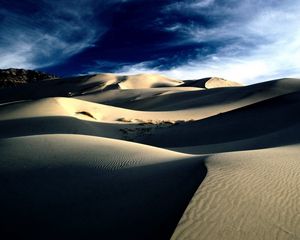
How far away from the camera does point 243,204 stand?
3125 mm

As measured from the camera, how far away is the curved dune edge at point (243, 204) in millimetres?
2668

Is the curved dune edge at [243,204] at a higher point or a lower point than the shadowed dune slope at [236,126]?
lower

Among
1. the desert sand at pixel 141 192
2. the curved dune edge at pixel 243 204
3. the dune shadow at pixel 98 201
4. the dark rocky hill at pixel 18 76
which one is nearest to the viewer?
the curved dune edge at pixel 243 204

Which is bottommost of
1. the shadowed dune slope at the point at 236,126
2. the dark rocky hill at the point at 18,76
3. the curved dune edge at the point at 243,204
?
the curved dune edge at the point at 243,204

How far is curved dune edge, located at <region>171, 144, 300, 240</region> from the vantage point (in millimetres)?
2668

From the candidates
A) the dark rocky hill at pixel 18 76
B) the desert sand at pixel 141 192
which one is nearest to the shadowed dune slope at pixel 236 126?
the desert sand at pixel 141 192

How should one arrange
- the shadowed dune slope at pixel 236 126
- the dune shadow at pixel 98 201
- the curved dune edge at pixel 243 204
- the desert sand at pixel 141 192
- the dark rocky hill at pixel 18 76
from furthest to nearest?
the dark rocky hill at pixel 18 76, the shadowed dune slope at pixel 236 126, the dune shadow at pixel 98 201, the desert sand at pixel 141 192, the curved dune edge at pixel 243 204

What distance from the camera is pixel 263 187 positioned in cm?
365

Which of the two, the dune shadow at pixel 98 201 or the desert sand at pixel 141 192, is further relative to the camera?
the dune shadow at pixel 98 201

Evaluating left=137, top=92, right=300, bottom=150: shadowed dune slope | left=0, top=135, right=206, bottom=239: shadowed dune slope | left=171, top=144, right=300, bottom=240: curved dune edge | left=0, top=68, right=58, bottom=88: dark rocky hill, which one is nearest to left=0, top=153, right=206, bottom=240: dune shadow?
left=0, top=135, right=206, bottom=239: shadowed dune slope

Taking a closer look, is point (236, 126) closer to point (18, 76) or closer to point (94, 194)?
point (94, 194)

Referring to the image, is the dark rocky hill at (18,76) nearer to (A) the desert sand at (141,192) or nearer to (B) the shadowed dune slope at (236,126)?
(B) the shadowed dune slope at (236,126)

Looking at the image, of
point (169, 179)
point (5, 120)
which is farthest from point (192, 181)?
point (5, 120)

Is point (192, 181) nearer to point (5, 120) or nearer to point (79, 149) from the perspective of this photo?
point (79, 149)
